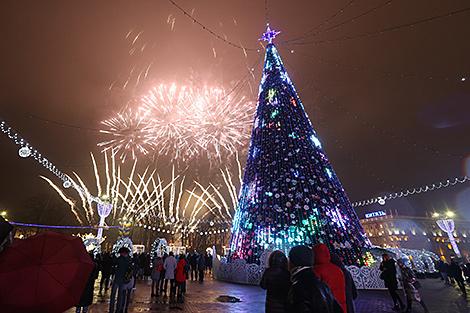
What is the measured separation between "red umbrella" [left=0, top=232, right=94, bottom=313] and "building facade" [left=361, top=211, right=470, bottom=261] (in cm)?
8794

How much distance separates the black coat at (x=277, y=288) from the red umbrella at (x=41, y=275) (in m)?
2.28

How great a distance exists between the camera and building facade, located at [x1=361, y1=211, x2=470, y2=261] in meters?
75.2

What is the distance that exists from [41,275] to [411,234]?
93806 mm

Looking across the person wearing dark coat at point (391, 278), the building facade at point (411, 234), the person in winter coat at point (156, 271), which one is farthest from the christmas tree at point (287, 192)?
the building facade at point (411, 234)

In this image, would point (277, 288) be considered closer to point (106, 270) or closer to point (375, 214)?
point (106, 270)

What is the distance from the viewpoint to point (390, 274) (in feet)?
24.7

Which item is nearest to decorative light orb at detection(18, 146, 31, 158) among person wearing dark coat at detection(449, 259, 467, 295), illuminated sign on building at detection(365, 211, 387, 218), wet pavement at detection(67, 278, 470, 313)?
wet pavement at detection(67, 278, 470, 313)

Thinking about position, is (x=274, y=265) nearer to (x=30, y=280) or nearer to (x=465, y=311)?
(x=30, y=280)

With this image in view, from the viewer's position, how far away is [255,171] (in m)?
11.8

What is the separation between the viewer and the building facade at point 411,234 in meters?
75.2

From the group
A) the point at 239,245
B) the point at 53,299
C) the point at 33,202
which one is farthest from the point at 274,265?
the point at 33,202

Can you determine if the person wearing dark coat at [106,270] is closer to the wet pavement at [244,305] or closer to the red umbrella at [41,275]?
the wet pavement at [244,305]

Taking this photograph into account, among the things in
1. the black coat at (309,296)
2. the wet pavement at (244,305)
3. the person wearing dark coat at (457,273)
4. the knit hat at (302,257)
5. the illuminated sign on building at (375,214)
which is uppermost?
the illuminated sign on building at (375,214)

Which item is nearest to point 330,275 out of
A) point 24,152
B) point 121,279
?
point 121,279
